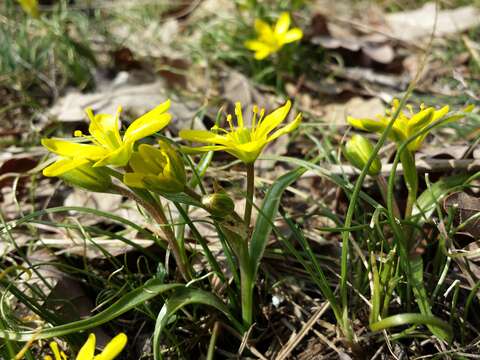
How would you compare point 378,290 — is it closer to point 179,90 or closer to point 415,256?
point 415,256

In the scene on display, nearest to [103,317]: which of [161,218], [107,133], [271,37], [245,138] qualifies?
[161,218]

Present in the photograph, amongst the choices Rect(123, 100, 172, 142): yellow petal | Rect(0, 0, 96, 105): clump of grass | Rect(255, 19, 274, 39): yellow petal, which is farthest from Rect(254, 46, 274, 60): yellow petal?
Rect(123, 100, 172, 142): yellow petal

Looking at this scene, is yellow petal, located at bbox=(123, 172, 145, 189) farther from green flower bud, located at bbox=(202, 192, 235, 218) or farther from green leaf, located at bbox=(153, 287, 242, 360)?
green leaf, located at bbox=(153, 287, 242, 360)

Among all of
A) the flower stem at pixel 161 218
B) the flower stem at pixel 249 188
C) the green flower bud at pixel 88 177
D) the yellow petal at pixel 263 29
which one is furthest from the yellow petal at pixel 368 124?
the yellow petal at pixel 263 29

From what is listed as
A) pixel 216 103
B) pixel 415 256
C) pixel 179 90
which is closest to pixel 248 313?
pixel 415 256

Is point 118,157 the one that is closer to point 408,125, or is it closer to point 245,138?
point 245,138

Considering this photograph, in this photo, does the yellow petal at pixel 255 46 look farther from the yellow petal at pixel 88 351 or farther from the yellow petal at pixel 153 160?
the yellow petal at pixel 88 351
